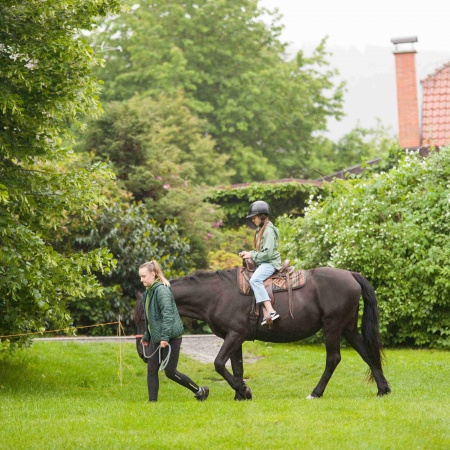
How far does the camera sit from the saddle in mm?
12781

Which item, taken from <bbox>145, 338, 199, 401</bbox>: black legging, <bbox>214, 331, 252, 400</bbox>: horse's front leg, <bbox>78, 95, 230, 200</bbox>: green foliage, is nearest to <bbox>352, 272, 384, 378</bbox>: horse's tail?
<bbox>214, 331, 252, 400</bbox>: horse's front leg

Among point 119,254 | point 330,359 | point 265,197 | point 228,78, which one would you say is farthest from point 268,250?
point 228,78

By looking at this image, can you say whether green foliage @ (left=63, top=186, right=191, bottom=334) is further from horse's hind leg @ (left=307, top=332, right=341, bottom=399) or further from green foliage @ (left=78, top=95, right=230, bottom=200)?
horse's hind leg @ (left=307, top=332, right=341, bottom=399)

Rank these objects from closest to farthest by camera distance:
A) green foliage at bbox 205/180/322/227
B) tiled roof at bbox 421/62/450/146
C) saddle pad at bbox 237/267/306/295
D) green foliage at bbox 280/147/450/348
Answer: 1. saddle pad at bbox 237/267/306/295
2. green foliage at bbox 280/147/450/348
3. green foliage at bbox 205/180/322/227
4. tiled roof at bbox 421/62/450/146

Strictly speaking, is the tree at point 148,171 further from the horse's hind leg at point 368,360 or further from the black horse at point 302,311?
the horse's hind leg at point 368,360

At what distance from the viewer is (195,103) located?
45.8 m

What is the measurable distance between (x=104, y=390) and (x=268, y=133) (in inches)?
1376

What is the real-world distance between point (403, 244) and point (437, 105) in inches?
574

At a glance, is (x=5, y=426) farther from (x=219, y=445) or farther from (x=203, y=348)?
(x=203, y=348)

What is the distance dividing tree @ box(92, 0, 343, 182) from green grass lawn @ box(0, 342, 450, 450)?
29450 mm

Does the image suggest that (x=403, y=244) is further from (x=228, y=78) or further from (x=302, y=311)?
(x=228, y=78)

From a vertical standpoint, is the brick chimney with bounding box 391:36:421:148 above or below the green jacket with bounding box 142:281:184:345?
above

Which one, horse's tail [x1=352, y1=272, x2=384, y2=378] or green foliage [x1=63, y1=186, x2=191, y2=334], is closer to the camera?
horse's tail [x1=352, y1=272, x2=384, y2=378]

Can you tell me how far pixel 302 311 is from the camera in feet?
42.0
